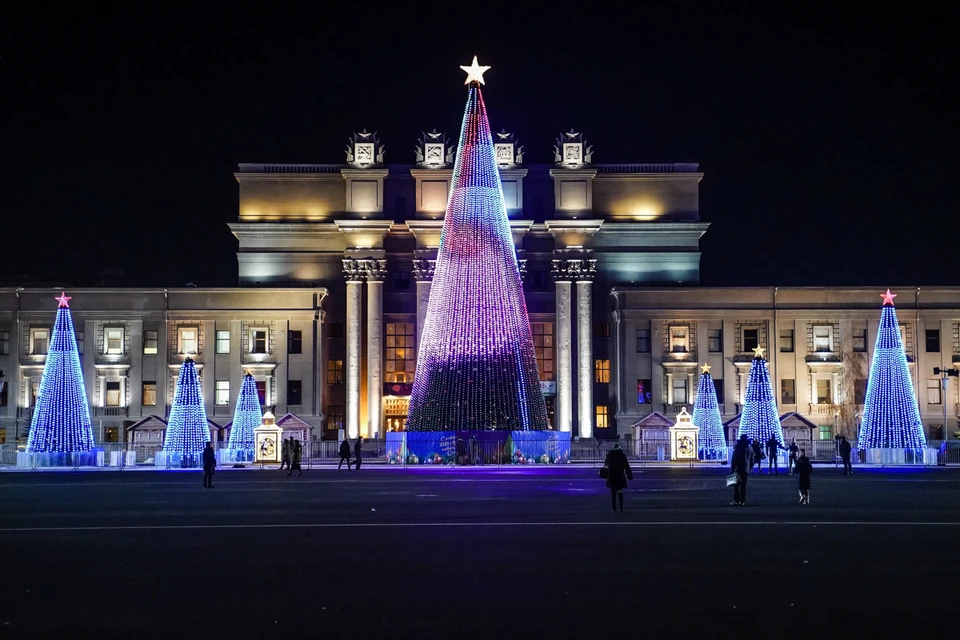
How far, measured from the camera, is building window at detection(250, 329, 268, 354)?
236 feet

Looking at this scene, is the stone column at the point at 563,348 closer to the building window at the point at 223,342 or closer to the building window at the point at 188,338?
the building window at the point at 223,342

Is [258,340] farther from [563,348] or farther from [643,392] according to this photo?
[643,392]

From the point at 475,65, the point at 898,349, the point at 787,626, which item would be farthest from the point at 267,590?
the point at 898,349

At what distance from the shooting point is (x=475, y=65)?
48.8 m

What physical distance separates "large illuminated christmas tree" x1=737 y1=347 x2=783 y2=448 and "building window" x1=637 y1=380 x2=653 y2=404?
18.1 meters

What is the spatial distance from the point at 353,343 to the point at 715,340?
68.6ft

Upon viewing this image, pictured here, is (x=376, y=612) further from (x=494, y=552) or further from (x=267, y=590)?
(x=494, y=552)

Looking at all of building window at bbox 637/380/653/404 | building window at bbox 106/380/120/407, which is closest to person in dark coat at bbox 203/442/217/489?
building window at bbox 106/380/120/407

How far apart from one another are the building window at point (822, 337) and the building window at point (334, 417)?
27999mm

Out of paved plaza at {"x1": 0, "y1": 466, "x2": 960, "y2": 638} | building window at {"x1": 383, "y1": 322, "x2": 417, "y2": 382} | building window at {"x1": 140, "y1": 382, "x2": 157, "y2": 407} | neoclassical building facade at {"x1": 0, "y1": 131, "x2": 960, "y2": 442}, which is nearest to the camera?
paved plaza at {"x1": 0, "y1": 466, "x2": 960, "y2": 638}

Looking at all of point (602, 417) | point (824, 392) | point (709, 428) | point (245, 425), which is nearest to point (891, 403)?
point (709, 428)

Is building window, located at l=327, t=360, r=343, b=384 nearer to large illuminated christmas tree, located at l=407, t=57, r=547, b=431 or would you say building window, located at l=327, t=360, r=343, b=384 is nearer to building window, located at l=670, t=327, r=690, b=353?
building window, located at l=670, t=327, r=690, b=353

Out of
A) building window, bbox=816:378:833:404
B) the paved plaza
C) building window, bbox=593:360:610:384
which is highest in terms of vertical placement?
building window, bbox=593:360:610:384

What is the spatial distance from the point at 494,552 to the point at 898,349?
38.9 meters
